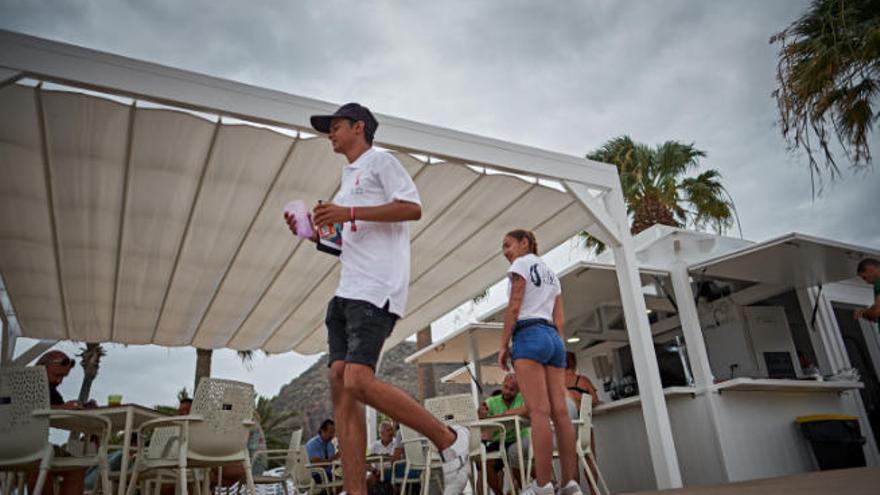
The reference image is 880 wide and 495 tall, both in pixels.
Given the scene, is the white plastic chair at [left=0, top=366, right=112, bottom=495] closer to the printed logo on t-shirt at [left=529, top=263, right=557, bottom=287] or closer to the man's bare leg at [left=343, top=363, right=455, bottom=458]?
the man's bare leg at [left=343, top=363, right=455, bottom=458]

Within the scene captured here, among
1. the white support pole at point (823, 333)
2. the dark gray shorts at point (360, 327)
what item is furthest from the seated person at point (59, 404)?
the white support pole at point (823, 333)

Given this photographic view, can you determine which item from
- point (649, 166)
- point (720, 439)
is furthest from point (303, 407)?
point (720, 439)

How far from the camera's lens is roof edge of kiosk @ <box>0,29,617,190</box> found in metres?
3.39

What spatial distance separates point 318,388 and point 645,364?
3717 cm

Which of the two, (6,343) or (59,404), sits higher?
(6,343)

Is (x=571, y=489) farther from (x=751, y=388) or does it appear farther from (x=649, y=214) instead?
(x=649, y=214)

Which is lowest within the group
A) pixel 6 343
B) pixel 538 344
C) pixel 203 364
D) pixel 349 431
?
pixel 349 431

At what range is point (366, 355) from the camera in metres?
2.06

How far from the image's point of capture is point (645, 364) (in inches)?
203

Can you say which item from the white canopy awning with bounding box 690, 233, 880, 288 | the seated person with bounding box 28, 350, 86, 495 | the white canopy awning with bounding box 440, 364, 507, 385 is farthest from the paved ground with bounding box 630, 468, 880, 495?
the white canopy awning with bounding box 440, 364, 507, 385

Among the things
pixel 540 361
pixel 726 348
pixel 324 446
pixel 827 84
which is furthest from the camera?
pixel 726 348

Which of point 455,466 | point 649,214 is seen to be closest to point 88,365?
point 649,214

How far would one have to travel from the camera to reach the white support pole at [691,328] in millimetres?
6199

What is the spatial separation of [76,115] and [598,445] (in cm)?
617
